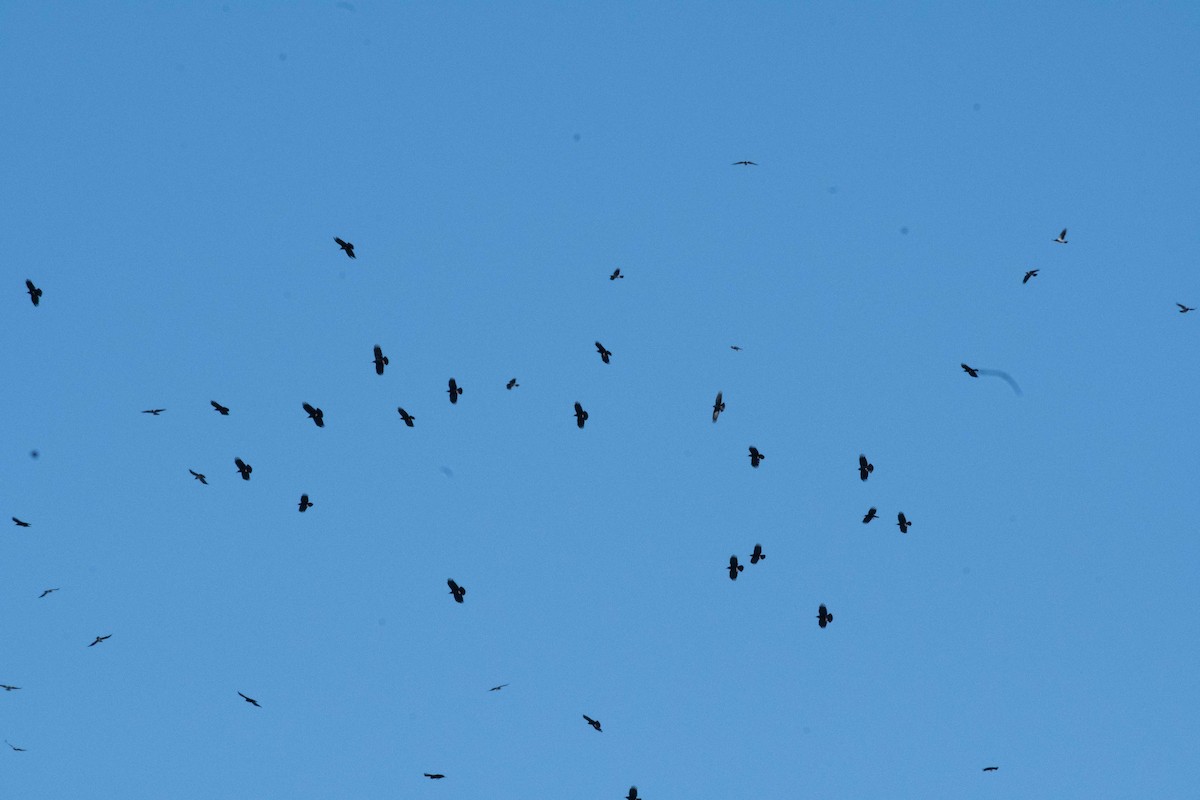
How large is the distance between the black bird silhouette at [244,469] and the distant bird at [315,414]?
12.9 feet

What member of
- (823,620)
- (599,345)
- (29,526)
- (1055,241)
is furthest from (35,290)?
(1055,241)

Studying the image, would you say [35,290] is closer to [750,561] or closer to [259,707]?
[259,707]

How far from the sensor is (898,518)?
70.2m

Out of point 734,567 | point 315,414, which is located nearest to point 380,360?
point 315,414

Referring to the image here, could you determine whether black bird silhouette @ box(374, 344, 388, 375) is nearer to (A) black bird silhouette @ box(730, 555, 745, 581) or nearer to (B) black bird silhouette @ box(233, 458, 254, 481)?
(B) black bird silhouette @ box(233, 458, 254, 481)

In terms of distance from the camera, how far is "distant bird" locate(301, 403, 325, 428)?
68500mm

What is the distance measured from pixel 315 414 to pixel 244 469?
4.58m

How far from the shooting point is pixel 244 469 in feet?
228

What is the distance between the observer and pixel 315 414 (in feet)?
225

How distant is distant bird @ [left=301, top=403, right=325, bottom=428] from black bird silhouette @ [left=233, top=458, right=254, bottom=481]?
3.93 m

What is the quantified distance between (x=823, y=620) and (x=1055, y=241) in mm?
21970

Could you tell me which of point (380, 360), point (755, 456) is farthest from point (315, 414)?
point (755, 456)

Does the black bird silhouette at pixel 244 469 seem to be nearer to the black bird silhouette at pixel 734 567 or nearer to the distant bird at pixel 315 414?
the distant bird at pixel 315 414

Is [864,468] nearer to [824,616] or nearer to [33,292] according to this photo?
[824,616]
